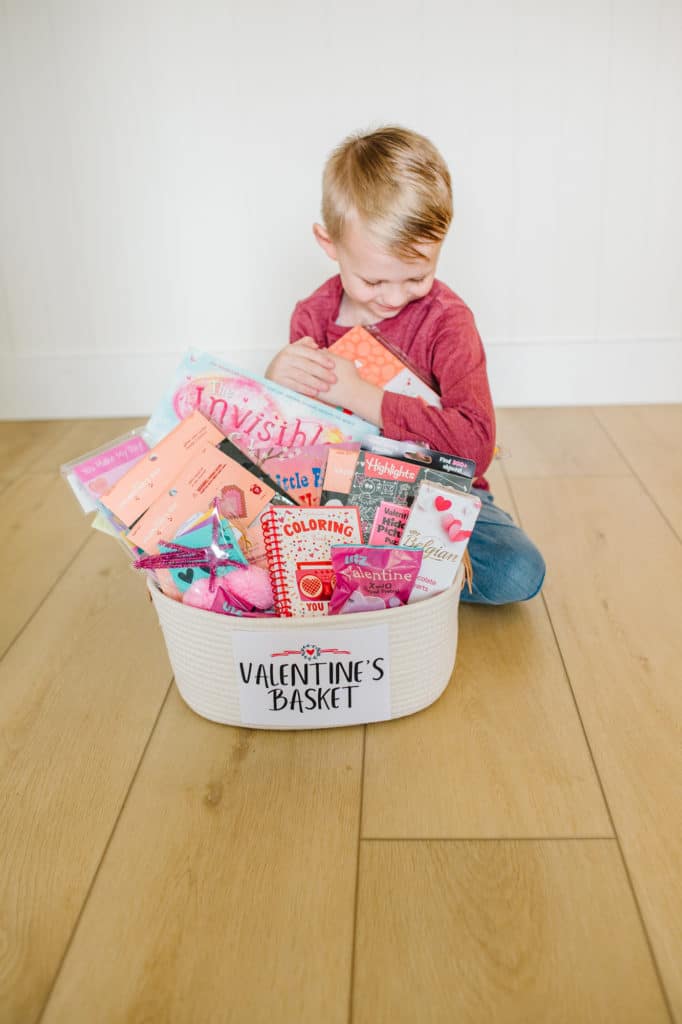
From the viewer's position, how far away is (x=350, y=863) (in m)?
0.77

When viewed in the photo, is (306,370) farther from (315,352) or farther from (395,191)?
(395,191)

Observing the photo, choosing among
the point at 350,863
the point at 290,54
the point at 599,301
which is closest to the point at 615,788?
the point at 350,863

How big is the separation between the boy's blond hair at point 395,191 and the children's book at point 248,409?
0.21 metres

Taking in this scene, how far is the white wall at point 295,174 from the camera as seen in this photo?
1.62 m

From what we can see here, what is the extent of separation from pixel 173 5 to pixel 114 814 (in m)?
1.44

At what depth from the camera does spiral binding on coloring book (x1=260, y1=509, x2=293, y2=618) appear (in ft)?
2.85

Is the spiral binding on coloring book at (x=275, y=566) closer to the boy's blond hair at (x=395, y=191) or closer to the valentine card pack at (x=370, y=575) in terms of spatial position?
the valentine card pack at (x=370, y=575)

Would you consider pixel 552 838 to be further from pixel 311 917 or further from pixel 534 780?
pixel 311 917

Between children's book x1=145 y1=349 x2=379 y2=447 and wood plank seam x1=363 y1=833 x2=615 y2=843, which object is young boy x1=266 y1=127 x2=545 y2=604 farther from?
wood plank seam x1=363 y1=833 x2=615 y2=843

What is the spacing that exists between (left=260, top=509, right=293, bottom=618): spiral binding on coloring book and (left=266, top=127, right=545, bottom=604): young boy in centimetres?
24

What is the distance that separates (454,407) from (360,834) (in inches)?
20.2

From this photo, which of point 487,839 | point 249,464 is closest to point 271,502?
point 249,464

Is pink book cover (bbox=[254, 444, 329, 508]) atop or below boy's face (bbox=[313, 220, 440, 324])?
below

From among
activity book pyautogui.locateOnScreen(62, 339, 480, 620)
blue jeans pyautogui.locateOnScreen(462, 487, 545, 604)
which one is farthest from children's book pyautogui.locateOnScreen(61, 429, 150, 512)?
blue jeans pyautogui.locateOnScreen(462, 487, 545, 604)
